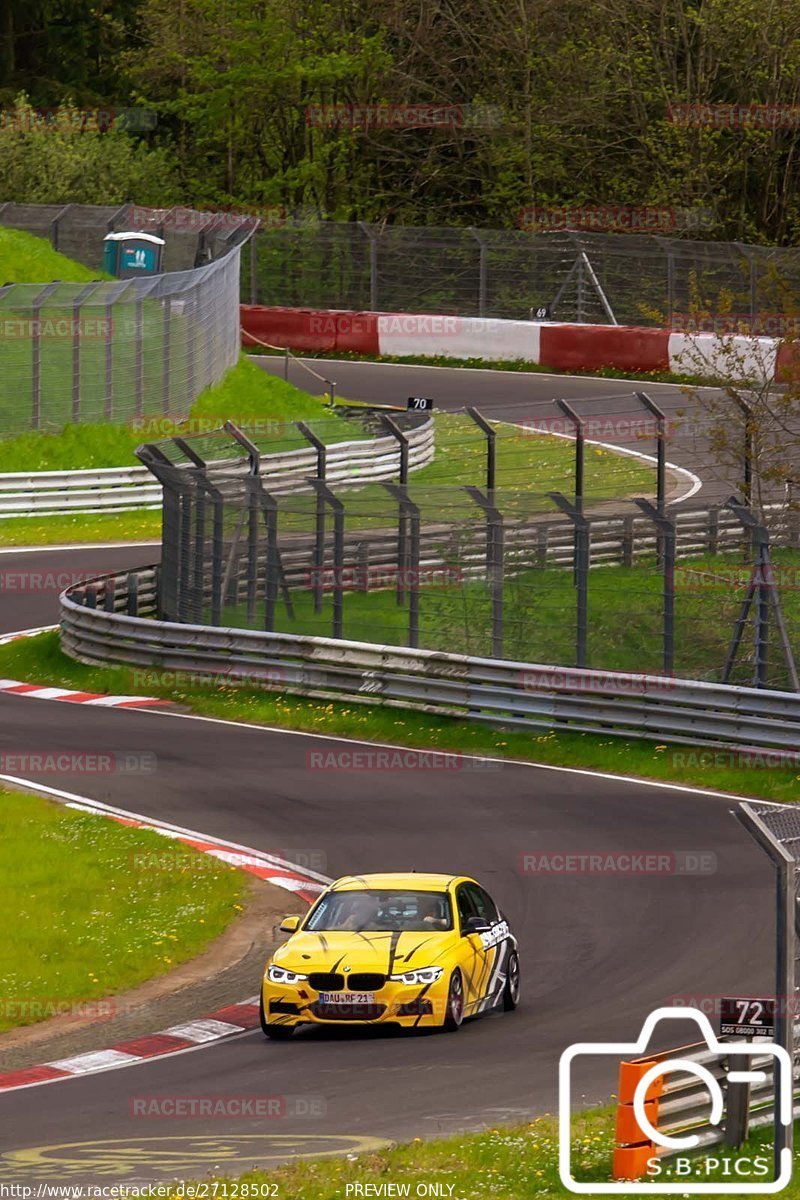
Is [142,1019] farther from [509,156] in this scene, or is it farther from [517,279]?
[509,156]

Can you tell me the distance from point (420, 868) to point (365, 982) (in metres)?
4.42

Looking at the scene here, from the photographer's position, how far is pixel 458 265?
52250 mm

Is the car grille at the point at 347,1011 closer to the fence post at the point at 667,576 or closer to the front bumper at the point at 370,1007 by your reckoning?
the front bumper at the point at 370,1007

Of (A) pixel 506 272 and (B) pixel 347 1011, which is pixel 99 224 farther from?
(B) pixel 347 1011

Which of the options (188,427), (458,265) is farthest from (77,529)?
(458,265)

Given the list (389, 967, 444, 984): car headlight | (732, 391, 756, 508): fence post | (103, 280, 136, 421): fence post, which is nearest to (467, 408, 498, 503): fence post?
(732, 391, 756, 508): fence post

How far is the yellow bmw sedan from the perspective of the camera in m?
14.8

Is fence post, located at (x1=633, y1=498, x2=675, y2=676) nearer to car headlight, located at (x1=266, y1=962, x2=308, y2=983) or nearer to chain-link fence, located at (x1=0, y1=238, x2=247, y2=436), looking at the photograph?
car headlight, located at (x1=266, y1=962, x2=308, y2=983)

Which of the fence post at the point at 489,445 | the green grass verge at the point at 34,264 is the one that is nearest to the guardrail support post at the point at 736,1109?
the fence post at the point at 489,445

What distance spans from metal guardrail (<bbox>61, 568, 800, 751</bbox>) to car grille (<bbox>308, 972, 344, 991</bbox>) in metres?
A: 8.73

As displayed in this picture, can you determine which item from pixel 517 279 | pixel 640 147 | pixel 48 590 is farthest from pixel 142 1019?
pixel 640 147

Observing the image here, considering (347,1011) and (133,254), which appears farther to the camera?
(133,254)

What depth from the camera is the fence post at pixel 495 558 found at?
980 inches

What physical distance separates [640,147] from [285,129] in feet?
34.6
